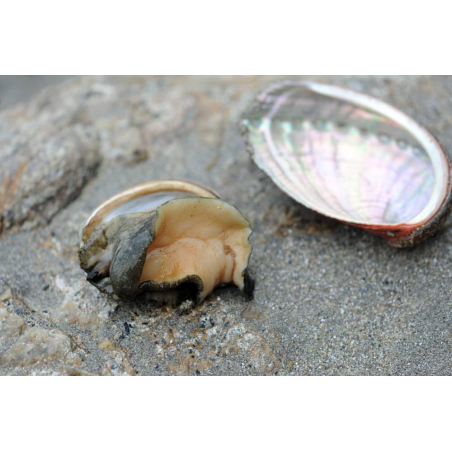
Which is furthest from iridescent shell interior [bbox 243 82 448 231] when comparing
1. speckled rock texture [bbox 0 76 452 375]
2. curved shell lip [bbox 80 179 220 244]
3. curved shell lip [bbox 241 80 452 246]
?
curved shell lip [bbox 80 179 220 244]

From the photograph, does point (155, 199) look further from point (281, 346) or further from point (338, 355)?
point (338, 355)

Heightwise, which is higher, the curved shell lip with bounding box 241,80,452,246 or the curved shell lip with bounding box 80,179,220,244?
the curved shell lip with bounding box 80,179,220,244

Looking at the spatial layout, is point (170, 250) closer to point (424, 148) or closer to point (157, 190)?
point (157, 190)

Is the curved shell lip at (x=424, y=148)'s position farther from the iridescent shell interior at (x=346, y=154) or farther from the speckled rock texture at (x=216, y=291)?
the speckled rock texture at (x=216, y=291)

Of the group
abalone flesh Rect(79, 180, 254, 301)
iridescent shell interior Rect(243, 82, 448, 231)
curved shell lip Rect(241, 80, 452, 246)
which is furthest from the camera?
iridescent shell interior Rect(243, 82, 448, 231)

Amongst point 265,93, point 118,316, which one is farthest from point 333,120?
point 118,316

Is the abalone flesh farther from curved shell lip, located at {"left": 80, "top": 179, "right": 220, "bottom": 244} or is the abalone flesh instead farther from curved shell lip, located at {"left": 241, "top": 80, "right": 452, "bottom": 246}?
curved shell lip, located at {"left": 241, "top": 80, "right": 452, "bottom": 246}

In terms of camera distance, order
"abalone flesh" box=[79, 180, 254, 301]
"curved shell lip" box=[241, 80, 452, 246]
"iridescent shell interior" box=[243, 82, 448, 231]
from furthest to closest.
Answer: "iridescent shell interior" box=[243, 82, 448, 231]
"curved shell lip" box=[241, 80, 452, 246]
"abalone flesh" box=[79, 180, 254, 301]

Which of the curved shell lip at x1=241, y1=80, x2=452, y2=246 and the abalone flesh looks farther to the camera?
the curved shell lip at x1=241, y1=80, x2=452, y2=246
